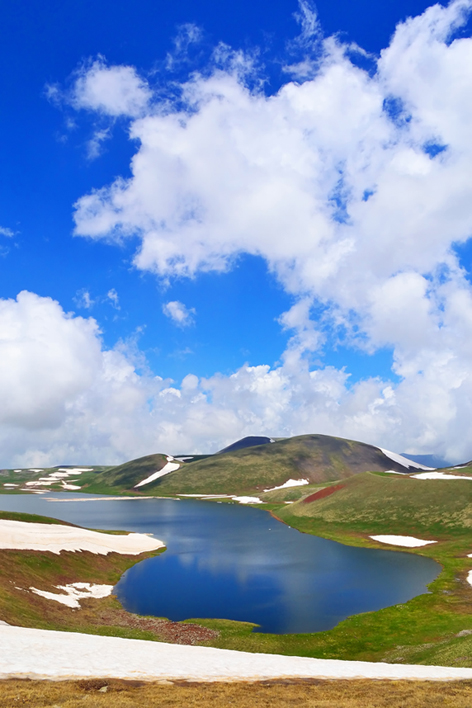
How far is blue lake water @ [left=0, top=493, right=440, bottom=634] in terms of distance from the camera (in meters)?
49.8

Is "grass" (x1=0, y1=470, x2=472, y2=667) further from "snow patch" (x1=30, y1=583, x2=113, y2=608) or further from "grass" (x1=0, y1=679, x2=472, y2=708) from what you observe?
"grass" (x1=0, y1=679, x2=472, y2=708)

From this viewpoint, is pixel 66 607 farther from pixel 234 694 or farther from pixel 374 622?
pixel 234 694

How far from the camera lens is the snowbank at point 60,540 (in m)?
66.2

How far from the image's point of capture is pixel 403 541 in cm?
9200

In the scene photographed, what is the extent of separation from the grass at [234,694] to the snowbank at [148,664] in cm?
179

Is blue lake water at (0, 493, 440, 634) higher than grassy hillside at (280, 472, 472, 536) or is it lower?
lower

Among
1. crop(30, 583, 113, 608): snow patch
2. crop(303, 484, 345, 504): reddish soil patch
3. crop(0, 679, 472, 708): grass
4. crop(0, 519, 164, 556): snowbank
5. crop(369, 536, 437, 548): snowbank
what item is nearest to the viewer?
crop(0, 679, 472, 708): grass

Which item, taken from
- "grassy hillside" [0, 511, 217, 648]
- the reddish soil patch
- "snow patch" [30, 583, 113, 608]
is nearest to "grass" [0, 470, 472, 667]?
"grassy hillside" [0, 511, 217, 648]

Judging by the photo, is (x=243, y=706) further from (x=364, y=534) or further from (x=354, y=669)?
(x=364, y=534)

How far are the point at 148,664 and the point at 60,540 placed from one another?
Result: 56803 millimetres

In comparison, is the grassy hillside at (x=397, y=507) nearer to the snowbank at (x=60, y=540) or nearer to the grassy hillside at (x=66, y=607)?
the snowbank at (x=60, y=540)

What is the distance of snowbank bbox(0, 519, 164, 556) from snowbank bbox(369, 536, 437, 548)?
51.2 metres

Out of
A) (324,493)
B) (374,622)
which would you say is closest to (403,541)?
(324,493)

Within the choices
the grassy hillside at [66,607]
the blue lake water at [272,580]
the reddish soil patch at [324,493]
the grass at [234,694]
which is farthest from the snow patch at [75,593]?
the reddish soil patch at [324,493]
